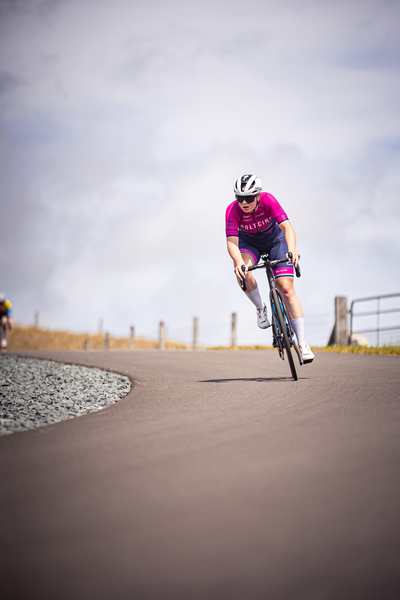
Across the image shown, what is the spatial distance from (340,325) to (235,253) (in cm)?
1112

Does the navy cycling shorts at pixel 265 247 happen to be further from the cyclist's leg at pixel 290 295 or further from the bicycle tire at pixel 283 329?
the bicycle tire at pixel 283 329

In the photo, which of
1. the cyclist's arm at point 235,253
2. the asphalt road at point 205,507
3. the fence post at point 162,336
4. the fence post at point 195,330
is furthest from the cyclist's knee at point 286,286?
the fence post at point 162,336

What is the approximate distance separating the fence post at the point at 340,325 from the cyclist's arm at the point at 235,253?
35.9ft

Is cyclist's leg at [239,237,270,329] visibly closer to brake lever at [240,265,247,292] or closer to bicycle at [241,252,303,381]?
brake lever at [240,265,247,292]

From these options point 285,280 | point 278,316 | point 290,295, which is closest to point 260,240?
point 285,280

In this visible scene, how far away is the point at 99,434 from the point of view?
3.79 meters

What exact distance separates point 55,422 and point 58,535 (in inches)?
90.6

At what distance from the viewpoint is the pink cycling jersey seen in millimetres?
7332

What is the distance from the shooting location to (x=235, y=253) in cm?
733

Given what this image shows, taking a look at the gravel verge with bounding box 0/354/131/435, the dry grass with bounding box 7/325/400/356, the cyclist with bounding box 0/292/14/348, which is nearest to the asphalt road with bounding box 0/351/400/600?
the gravel verge with bounding box 0/354/131/435

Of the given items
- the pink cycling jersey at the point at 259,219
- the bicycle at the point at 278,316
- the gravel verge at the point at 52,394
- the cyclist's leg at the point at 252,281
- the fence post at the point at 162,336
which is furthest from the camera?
the fence post at the point at 162,336

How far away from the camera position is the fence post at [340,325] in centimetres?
1750

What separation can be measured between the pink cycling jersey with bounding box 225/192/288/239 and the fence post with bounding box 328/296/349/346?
10567 millimetres

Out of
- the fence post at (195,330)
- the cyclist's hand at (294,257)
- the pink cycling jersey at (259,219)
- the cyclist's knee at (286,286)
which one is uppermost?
the pink cycling jersey at (259,219)
